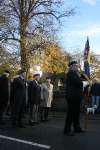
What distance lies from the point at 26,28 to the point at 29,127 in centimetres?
2479

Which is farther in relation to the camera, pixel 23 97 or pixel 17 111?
pixel 23 97

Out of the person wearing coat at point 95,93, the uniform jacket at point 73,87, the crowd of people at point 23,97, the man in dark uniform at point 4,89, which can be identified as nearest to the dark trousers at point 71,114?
the uniform jacket at point 73,87

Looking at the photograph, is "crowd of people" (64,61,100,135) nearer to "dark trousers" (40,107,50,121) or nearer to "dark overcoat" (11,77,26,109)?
"dark overcoat" (11,77,26,109)

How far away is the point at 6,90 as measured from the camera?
1898cm

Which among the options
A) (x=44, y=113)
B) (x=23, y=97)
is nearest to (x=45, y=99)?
(x=44, y=113)

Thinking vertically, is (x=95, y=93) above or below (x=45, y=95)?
above

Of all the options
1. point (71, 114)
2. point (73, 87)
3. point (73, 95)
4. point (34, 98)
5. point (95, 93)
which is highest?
point (95, 93)

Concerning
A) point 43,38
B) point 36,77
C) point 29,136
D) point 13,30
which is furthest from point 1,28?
point 29,136

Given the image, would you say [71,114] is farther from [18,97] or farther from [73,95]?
[18,97]

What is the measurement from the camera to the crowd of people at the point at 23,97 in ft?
60.2

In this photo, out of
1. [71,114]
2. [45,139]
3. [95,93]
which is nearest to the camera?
[45,139]

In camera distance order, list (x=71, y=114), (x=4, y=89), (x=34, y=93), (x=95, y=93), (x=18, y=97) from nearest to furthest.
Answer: (x=71, y=114) < (x=18, y=97) < (x=4, y=89) < (x=34, y=93) < (x=95, y=93)

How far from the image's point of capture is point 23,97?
1845 cm

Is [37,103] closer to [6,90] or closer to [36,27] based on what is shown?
[6,90]
